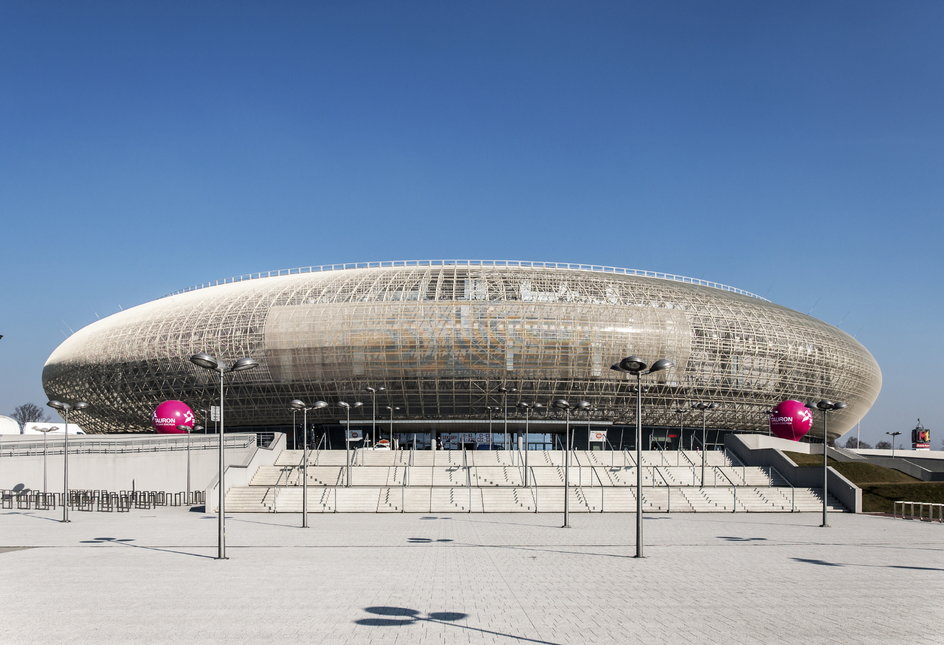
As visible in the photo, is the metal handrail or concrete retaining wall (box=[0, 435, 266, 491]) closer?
the metal handrail

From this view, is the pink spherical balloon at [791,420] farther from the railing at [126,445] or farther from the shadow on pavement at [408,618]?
the shadow on pavement at [408,618]

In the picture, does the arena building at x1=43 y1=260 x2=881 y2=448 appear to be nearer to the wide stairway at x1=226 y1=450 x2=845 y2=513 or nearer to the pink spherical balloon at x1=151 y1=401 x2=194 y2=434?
the pink spherical balloon at x1=151 y1=401 x2=194 y2=434

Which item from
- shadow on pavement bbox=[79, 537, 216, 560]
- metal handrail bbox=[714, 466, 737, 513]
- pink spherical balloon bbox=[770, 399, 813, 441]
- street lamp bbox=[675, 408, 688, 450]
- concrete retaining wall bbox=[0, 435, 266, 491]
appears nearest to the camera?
shadow on pavement bbox=[79, 537, 216, 560]

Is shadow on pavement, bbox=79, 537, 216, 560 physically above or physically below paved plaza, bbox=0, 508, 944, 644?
below

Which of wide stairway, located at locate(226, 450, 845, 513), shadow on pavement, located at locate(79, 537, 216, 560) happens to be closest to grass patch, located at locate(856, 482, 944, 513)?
Result: wide stairway, located at locate(226, 450, 845, 513)

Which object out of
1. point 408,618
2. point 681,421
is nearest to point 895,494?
point 681,421

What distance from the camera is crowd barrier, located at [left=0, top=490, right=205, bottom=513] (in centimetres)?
4244

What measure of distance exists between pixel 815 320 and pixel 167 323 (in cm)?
5981

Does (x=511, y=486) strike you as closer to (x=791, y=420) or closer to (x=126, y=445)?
(x=126, y=445)

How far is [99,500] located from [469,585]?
29.7 m

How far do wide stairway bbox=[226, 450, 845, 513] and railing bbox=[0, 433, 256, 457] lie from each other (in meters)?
3.49

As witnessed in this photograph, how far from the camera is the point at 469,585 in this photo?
58.0 ft

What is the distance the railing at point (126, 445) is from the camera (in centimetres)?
5162

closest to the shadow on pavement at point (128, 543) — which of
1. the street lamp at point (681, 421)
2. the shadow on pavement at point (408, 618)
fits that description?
the shadow on pavement at point (408, 618)
